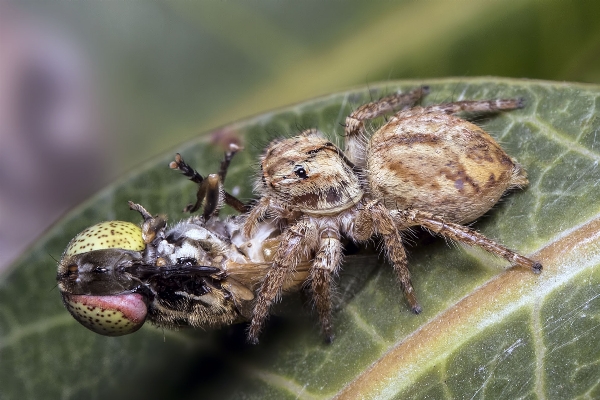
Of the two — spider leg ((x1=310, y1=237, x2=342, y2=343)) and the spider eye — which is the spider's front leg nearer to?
spider leg ((x1=310, y1=237, x2=342, y2=343))

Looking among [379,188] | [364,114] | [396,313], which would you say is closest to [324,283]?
[396,313]

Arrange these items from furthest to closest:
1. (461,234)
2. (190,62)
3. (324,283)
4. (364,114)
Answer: (190,62) → (364,114) → (324,283) → (461,234)

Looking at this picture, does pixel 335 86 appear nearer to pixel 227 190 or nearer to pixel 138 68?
pixel 227 190

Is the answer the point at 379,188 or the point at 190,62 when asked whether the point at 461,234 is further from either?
the point at 190,62

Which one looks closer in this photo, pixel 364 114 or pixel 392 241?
pixel 392 241

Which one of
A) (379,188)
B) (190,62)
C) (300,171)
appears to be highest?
(190,62)

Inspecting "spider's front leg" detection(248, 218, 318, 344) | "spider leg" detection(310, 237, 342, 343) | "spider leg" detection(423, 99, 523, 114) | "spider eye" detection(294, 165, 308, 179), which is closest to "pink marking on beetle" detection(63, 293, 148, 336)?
"spider's front leg" detection(248, 218, 318, 344)

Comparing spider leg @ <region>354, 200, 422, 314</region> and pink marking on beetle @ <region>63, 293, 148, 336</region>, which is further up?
pink marking on beetle @ <region>63, 293, 148, 336</region>
